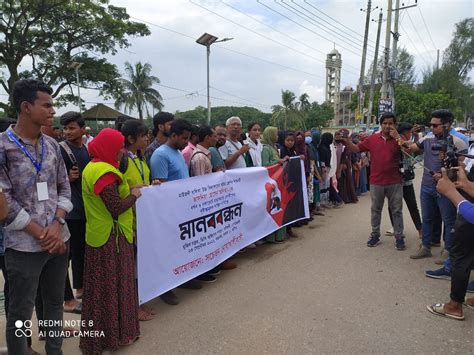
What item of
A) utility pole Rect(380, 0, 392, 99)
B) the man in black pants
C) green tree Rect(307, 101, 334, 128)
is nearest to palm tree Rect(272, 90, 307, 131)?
green tree Rect(307, 101, 334, 128)

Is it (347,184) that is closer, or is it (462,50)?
(347,184)

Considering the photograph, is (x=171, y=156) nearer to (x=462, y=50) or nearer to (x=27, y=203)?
(x=27, y=203)

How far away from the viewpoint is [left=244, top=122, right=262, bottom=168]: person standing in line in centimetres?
521

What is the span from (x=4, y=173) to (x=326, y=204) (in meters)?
7.15

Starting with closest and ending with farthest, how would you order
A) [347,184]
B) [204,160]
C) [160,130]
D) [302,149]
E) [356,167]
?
[204,160] → [160,130] → [302,149] → [347,184] → [356,167]

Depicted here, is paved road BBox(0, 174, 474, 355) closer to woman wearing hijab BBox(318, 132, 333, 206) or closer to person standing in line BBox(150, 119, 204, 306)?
person standing in line BBox(150, 119, 204, 306)

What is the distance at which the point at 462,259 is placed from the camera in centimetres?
311

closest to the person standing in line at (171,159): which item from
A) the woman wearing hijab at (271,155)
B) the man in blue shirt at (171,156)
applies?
the man in blue shirt at (171,156)

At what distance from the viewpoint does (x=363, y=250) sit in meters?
4.98

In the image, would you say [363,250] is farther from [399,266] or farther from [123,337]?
[123,337]

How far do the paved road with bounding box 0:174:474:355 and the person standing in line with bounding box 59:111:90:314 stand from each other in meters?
0.81

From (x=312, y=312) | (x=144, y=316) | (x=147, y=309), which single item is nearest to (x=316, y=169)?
(x=312, y=312)

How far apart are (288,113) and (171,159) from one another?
48.6 m

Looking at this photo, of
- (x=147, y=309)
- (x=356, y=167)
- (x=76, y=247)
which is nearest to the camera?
(x=147, y=309)
